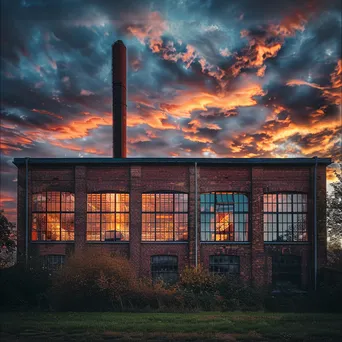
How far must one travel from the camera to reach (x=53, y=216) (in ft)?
76.7

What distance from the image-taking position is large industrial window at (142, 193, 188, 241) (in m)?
23.0

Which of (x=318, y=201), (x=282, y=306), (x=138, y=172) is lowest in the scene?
(x=282, y=306)

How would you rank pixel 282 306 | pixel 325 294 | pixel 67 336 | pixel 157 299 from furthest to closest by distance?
pixel 325 294, pixel 282 306, pixel 157 299, pixel 67 336

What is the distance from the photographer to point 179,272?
22344 millimetres

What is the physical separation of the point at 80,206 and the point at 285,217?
538 inches

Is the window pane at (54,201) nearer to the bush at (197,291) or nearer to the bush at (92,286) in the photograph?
the bush at (92,286)

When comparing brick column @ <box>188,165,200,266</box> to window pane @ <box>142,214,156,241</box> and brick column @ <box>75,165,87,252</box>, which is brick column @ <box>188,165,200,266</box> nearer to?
window pane @ <box>142,214,156,241</box>

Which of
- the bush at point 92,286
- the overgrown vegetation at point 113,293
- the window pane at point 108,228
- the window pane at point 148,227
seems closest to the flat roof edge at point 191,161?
the window pane at point 148,227

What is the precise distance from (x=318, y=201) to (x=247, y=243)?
17.9ft

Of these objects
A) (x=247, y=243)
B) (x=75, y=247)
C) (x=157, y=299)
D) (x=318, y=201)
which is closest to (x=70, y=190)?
(x=75, y=247)

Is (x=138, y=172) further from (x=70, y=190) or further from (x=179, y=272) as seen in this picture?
(x=179, y=272)

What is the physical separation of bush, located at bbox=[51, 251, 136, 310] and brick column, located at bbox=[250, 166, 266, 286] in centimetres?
928

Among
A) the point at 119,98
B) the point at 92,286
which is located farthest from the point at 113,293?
the point at 119,98

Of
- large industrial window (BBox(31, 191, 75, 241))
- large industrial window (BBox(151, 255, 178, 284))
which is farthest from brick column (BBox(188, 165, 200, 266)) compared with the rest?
large industrial window (BBox(31, 191, 75, 241))
